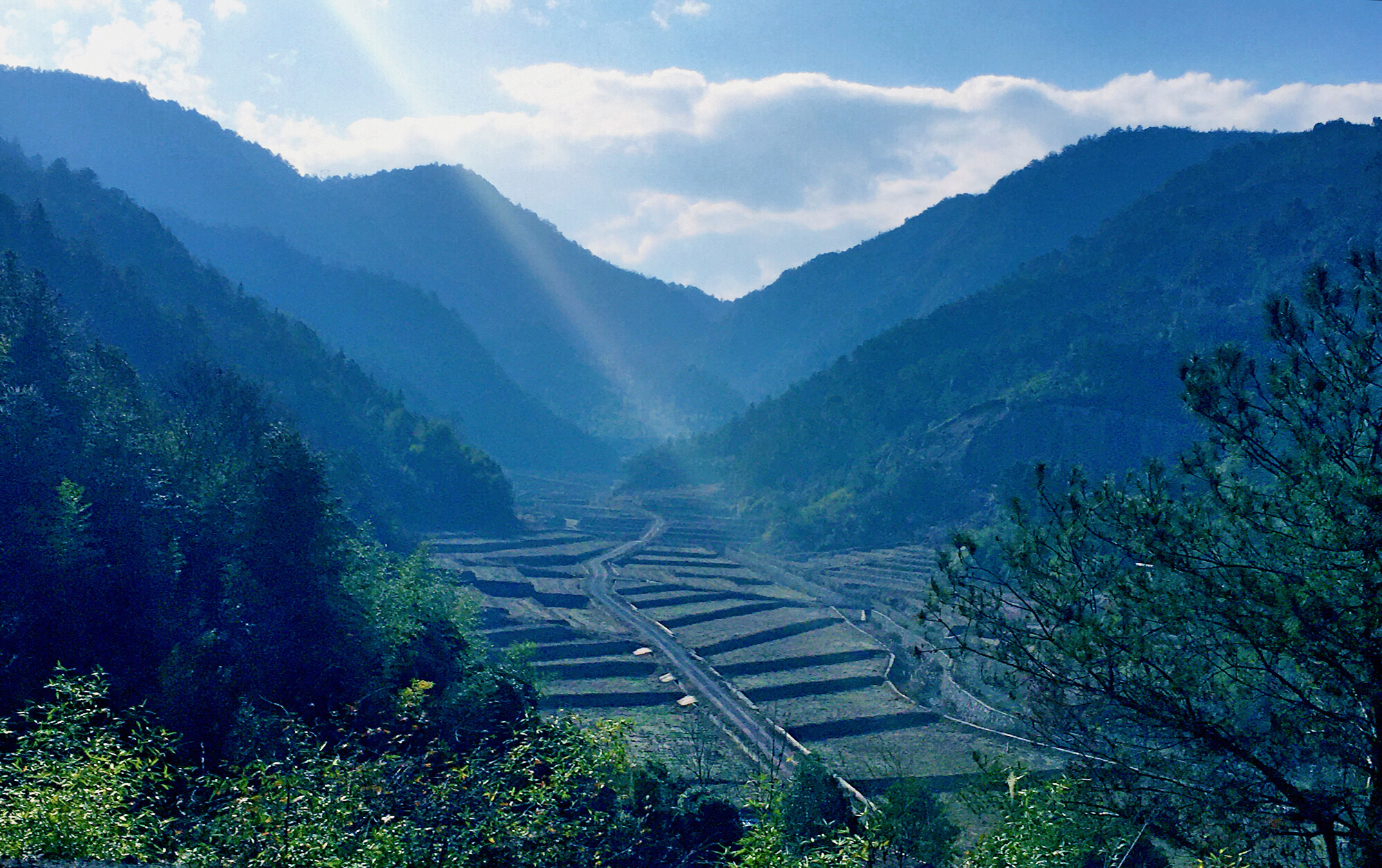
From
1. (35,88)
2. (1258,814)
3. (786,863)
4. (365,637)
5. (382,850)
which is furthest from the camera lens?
(35,88)

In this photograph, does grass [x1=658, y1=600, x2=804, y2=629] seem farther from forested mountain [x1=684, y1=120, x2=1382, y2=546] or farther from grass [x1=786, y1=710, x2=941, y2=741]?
forested mountain [x1=684, y1=120, x2=1382, y2=546]

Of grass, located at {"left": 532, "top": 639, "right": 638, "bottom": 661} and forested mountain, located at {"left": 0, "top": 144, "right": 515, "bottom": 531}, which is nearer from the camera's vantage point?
grass, located at {"left": 532, "top": 639, "right": 638, "bottom": 661}

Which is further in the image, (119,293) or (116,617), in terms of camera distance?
(119,293)

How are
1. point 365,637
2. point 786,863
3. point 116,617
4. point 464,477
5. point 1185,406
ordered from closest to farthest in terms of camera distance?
point 786,863 → point 1185,406 → point 116,617 → point 365,637 → point 464,477

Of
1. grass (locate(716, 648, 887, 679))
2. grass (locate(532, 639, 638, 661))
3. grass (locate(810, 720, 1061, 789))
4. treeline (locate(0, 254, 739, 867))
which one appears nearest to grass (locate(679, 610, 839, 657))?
grass (locate(716, 648, 887, 679))

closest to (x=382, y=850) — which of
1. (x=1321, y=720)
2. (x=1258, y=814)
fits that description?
(x=1258, y=814)

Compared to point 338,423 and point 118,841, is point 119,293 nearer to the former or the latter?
point 338,423

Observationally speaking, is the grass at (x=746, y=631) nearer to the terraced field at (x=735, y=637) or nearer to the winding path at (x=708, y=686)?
the terraced field at (x=735, y=637)
